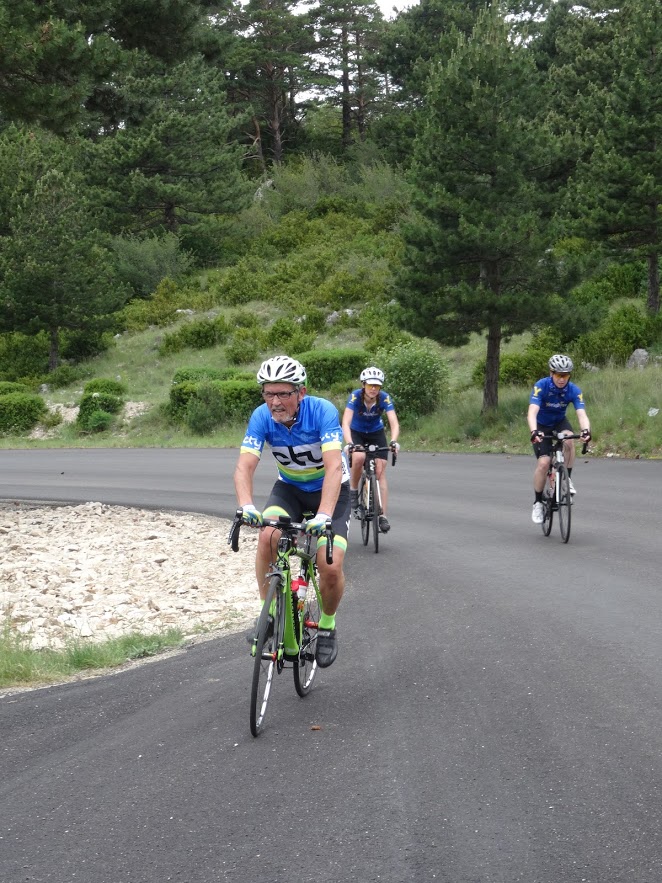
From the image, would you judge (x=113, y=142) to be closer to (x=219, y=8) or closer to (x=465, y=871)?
(x=219, y=8)

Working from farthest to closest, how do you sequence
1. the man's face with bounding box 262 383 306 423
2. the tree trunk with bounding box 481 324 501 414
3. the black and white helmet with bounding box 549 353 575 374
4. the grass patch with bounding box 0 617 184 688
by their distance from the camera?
the tree trunk with bounding box 481 324 501 414 → the black and white helmet with bounding box 549 353 575 374 → the grass patch with bounding box 0 617 184 688 → the man's face with bounding box 262 383 306 423

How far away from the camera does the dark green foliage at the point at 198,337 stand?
45.3 metres

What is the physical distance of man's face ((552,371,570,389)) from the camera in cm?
1221

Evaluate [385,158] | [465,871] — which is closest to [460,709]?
[465,871]

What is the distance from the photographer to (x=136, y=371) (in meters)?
44.0

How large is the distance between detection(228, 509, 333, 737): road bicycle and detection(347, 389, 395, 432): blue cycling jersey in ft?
21.0

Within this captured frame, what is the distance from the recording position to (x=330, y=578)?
6543 mm

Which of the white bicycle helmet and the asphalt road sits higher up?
the white bicycle helmet

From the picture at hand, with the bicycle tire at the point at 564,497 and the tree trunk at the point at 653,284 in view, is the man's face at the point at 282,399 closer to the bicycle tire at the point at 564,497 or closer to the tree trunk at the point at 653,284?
the bicycle tire at the point at 564,497

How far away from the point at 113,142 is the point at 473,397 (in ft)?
103

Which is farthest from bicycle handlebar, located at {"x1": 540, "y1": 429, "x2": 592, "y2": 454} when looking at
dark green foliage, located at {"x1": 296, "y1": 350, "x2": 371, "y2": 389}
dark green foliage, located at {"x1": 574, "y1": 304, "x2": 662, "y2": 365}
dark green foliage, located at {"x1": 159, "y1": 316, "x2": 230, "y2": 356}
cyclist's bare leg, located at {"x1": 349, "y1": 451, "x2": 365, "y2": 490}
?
dark green foliage, located at {"x1": 159, "y1": 316, "x2": 230, "y2": 356}

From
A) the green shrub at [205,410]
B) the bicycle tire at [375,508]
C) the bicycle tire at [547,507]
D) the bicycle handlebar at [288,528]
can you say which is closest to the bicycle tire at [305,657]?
the bicycle handlebar at [288,528]

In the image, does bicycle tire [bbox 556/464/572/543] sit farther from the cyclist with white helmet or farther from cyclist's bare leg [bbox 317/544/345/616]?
cyclist's bare leg [bbox 317/544/345/616]

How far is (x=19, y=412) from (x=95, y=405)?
3.30 m
